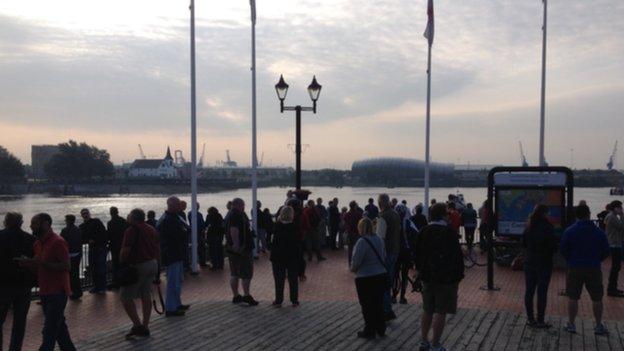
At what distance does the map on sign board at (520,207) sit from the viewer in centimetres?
1187

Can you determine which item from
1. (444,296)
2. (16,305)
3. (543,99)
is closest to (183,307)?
(16,305)

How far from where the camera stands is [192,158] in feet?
51.9

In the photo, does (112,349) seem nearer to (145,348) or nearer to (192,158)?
(145,348)

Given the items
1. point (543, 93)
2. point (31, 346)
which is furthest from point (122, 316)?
point (543, 93)

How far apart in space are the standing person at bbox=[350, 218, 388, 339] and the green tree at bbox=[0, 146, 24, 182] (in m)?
140

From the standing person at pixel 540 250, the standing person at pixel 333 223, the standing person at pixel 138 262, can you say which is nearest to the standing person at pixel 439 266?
the standing person at pixel 540 250

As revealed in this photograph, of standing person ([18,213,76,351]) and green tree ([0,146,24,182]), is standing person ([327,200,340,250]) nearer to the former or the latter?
standing person ([18,213,76,351])

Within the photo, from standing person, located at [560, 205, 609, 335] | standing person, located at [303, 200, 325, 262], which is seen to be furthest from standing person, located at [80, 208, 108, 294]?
standing person, located at [560, 205, 609, 335]

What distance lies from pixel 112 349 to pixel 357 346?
2.91 meters

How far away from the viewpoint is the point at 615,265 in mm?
10898

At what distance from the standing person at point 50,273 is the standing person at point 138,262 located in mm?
1208

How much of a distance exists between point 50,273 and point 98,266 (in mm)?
5872

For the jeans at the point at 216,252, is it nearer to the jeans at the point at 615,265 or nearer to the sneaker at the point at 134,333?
the sneaker at the point at 134,333

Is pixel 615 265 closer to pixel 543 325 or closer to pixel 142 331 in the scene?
pixel 543 325
